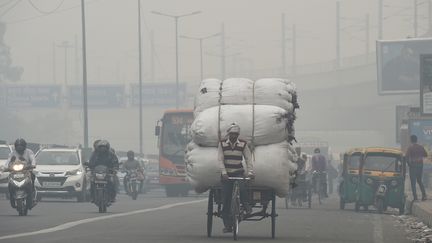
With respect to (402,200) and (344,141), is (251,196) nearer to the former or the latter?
(402,200)

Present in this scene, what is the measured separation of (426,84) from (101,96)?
8016 centimetres

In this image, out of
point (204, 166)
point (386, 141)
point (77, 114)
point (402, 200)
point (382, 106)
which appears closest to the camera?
point (204, 166)

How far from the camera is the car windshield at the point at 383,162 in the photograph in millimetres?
31922

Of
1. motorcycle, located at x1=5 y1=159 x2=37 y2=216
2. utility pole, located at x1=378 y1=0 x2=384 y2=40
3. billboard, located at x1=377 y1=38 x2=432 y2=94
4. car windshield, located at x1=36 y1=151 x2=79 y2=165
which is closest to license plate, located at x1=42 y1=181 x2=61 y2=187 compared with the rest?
car windshield, located at x1=36 y1=151 x2=79 y2=165

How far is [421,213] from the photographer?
1097 inches

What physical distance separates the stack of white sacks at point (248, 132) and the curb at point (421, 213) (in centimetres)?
601

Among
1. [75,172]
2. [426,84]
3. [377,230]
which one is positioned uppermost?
[426,84]

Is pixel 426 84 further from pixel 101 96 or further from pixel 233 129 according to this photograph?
pixel 101 96

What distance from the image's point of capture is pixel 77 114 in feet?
481

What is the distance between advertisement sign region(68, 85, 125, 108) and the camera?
118m

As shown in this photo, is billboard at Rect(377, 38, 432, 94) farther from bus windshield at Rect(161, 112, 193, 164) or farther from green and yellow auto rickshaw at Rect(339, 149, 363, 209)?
green and yellow auto rickshaw at Rect(339, 149, 363, 209)

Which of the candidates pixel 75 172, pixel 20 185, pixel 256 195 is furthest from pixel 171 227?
pixel 75 172

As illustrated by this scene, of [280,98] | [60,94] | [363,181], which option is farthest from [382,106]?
[280,98]

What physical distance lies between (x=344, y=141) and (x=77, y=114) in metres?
39.0
